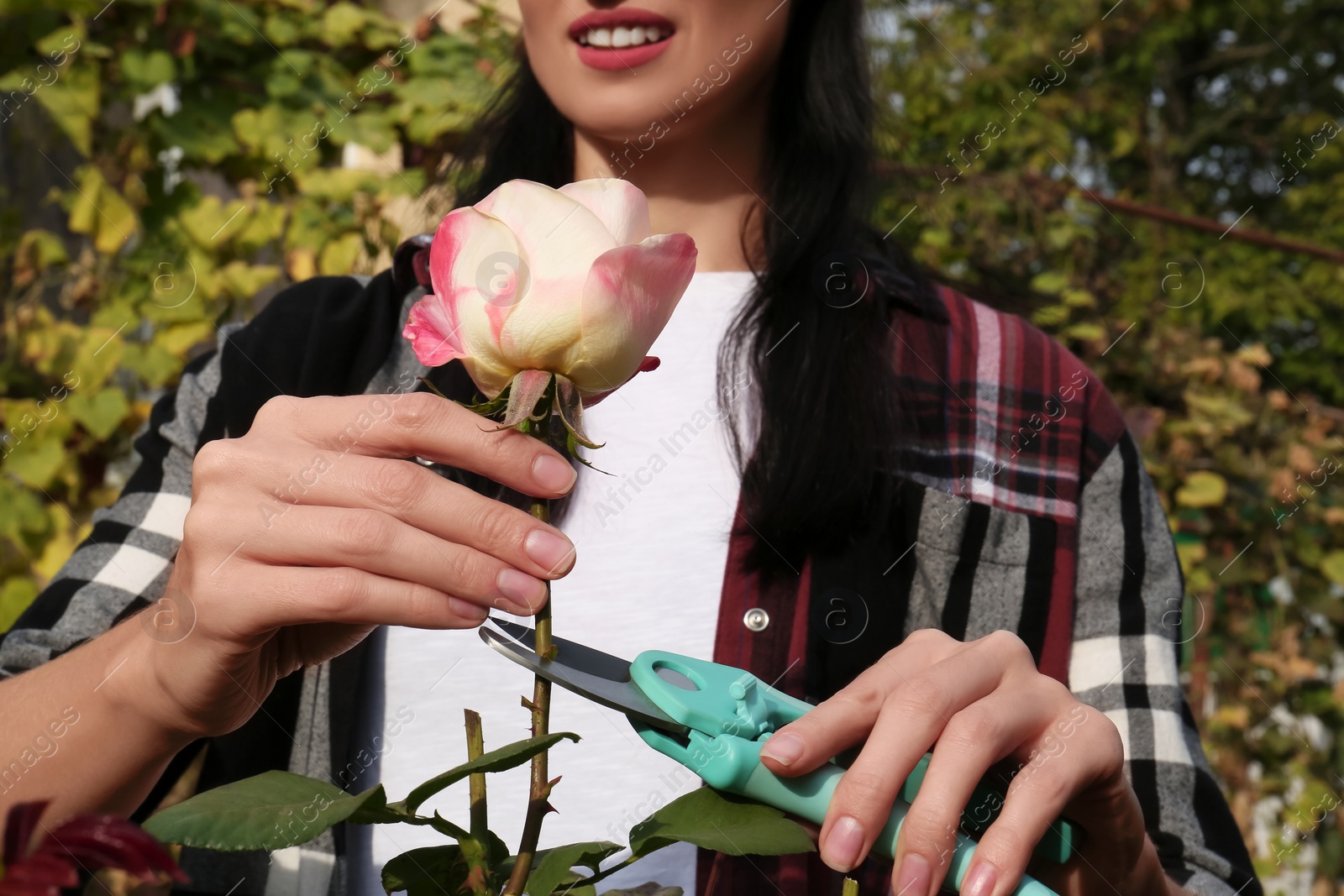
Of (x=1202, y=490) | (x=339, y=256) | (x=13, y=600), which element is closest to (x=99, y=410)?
(x=13, y=600)

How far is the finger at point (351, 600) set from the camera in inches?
23.6

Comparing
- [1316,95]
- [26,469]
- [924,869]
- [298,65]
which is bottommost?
[924,869]

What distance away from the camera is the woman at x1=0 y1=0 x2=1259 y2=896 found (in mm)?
1022

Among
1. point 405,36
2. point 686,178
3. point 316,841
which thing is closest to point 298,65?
point 405,36

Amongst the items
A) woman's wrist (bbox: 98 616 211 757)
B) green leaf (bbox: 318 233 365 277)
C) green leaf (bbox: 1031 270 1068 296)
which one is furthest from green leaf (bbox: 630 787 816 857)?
green leaf (bbox: 1031 270 1068 296)

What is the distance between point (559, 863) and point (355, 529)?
0.23 metres

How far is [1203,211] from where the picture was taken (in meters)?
10.7

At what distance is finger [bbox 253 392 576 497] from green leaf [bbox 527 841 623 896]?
0.17 metres

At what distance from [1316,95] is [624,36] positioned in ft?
38.8

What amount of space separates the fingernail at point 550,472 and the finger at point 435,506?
0.03 metres

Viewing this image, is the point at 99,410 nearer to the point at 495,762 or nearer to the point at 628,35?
the point at 628,35

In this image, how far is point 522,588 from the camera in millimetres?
559

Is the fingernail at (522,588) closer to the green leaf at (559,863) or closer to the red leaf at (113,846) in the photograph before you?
the green leaf at (559,863)

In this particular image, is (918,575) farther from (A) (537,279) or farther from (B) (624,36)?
(A) (537,279)
